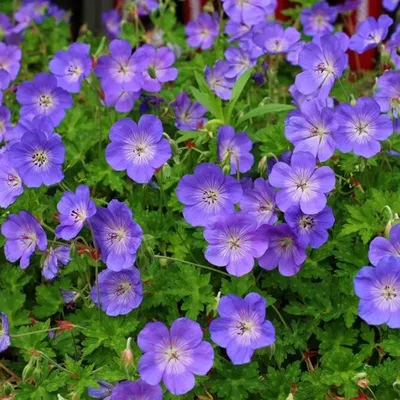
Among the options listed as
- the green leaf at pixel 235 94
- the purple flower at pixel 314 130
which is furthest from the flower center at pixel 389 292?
the green leaf at pixel 235 94

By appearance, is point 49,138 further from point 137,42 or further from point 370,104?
point 137,42

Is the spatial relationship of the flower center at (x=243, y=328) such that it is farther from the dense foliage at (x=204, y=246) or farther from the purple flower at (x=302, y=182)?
the purple flower at (x=302, y=182)

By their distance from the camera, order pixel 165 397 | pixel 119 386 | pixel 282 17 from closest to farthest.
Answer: pixel 119 386
pixel 165 397
pixel 282 17

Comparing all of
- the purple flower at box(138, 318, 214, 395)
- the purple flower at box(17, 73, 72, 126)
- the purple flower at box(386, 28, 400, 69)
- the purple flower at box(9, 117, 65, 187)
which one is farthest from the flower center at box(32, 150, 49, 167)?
the purple flower at box(386, 28, 400, 69)

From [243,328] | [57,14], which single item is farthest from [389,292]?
[57,14]

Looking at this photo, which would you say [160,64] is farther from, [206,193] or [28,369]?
[28,369]

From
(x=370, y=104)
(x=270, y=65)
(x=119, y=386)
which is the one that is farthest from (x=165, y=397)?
(x=270, y=65)
